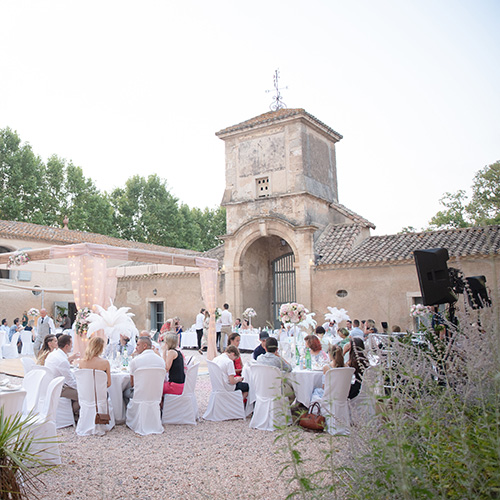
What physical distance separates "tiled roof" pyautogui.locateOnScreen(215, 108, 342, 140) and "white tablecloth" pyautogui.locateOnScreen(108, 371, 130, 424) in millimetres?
14306

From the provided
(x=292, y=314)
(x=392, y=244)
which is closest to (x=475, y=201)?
(x=392, y=244)

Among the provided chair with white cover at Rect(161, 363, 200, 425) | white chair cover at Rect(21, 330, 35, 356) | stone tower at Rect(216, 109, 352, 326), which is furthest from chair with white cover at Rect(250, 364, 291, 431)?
white chair cover at Rect(21, 330, 35, 356)

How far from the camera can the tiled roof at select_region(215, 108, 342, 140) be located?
18.3 meters

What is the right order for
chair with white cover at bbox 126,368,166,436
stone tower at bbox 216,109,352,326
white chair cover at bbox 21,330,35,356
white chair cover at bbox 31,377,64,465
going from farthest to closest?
stone tower at bbox 216,109,352,326 < white chair cover at bbox 21,330,35,356 < chair with white cover at bbox 126,368,166,436 < white chair cover at bbox 31,377,64,465

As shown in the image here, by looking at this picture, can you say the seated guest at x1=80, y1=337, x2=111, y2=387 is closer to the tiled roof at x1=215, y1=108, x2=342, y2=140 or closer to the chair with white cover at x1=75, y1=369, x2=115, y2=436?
the chair with white cover at x1=75, y1=369, x2=115, y2=436

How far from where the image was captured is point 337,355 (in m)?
5.79

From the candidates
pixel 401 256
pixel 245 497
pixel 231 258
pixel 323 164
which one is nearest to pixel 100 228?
pixel 231 258

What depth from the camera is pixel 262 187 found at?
19.2 m

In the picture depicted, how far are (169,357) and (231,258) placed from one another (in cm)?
1264

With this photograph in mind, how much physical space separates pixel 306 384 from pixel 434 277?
92.6 inches

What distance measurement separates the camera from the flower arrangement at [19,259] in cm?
1071

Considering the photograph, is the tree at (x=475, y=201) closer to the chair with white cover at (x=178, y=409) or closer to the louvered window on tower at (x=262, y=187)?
the louvered window on tower at (x=262, y=187)

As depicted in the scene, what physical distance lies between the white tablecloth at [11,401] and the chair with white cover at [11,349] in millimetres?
12393

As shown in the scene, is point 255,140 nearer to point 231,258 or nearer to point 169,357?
point 231,258
